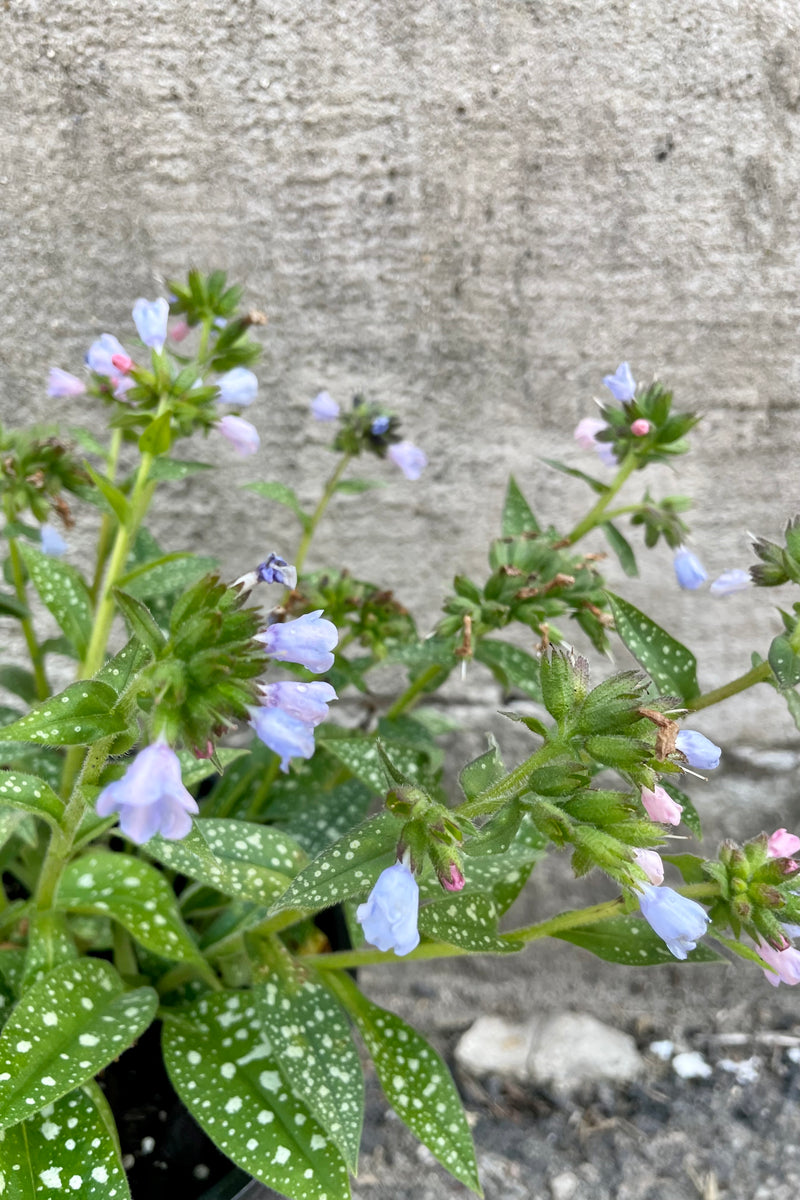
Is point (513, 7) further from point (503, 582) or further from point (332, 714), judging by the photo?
point (332, 714)

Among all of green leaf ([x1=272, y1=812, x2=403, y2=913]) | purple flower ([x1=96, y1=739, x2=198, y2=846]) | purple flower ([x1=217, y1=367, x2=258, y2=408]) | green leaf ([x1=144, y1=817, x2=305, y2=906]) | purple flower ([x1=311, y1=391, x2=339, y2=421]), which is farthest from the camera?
purple flower ([x1=311, y1=391, x2=339, y2=421])

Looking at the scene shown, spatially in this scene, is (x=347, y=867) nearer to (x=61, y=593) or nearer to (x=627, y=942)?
(x=627, y=942)

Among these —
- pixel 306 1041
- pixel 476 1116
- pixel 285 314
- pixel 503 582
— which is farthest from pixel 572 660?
pixel 476 1116

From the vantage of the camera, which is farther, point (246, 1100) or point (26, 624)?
point (26, 624)

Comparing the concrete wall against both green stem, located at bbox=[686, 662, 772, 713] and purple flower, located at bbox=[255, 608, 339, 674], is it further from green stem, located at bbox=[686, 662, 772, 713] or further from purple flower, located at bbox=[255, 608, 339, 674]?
purple flower, located at bbox=[255, 608, 339, 674]

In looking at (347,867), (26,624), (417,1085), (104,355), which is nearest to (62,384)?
(104,355)

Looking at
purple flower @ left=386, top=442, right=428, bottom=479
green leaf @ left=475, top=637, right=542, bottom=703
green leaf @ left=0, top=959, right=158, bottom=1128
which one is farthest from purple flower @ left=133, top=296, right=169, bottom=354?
green leaf @ left=0, top=959, right=158, bottom=1128
